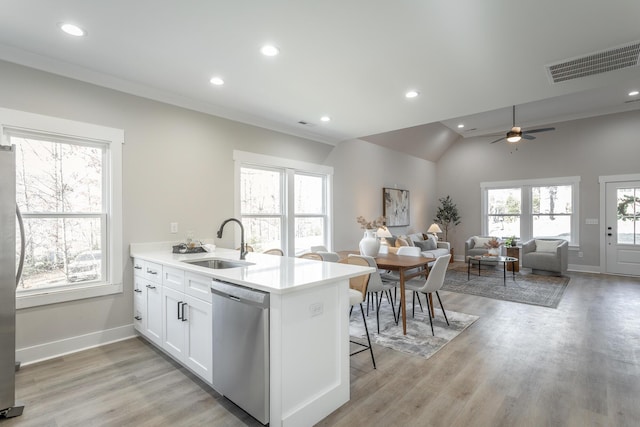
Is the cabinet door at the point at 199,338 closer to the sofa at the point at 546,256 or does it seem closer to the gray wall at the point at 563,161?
the sofa at the point at 546,256

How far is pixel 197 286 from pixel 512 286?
5704mm

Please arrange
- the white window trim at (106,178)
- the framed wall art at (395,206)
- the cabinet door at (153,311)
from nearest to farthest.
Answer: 1. the white window trim at (106,178)
2. the cabinet door at (153,311)
3. the framed wall art at (395,206)

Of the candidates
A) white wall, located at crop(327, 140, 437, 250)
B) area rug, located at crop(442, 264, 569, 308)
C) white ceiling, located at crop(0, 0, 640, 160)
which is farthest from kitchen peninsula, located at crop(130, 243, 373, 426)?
area rug, located at crop(442, 264, 569, 308)

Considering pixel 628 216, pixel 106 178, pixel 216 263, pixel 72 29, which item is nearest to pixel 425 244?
pixel 628 216

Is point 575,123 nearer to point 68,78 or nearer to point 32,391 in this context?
point 68,78

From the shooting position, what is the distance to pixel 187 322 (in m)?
2.50

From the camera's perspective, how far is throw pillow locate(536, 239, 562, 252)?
282 inches

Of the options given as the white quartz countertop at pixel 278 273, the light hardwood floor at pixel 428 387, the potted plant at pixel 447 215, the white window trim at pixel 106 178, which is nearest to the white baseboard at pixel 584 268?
the potted plant at pixel 447 215

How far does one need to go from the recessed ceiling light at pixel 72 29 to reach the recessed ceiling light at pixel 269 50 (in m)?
1.37

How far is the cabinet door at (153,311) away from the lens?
2885mm

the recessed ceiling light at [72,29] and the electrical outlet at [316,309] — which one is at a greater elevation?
the recessed ceiling light at [72,29]

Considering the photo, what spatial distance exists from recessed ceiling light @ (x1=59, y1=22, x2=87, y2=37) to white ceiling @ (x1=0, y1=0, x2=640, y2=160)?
0.16ft

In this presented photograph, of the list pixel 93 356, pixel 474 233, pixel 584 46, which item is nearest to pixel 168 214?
pixel 93 356

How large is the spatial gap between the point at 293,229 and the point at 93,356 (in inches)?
119
